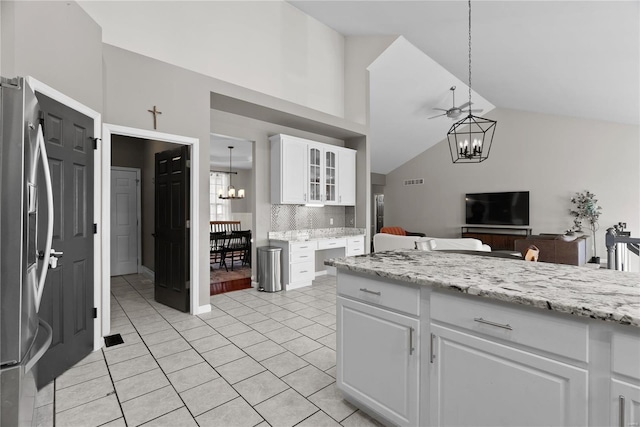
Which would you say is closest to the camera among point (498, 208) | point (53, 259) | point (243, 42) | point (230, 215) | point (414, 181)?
point (53, 259)

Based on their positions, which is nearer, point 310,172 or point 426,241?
point 426,241

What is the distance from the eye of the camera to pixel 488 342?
4.07ft

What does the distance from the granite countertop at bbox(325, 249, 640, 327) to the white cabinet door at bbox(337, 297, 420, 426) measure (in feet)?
0.76

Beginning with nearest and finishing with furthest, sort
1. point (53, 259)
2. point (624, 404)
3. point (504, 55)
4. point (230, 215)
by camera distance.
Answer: point (624, 404)
point (53, 259)
point (504, 55)
point (230, 215)

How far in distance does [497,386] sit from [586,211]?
8086 mm

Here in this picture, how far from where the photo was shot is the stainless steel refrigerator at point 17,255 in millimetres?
1171

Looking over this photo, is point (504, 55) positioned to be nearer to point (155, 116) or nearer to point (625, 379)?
point (155, 116)

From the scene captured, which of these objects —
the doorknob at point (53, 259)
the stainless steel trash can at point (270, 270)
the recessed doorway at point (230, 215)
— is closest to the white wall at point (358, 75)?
the recessed doorway at point (230, 215)

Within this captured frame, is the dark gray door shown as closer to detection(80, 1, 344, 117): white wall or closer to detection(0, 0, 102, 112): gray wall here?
detection(0, 0, 102, 112): gray wall

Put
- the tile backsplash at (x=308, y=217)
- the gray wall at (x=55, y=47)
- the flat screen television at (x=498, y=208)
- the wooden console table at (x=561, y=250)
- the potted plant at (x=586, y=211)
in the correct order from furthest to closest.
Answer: the flat screen television at (x=498, y=208)
the potted plant at (x=586, y=211)
the wooden console table at (x=561, y=250)
the tile backsplash at (x=308, y=217)
the gray wall at (x=55, y=47)

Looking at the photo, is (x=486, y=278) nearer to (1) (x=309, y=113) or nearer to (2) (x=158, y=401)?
(2) (x=158, y=401)

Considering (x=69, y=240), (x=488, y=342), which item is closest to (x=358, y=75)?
(x=69, y=240)

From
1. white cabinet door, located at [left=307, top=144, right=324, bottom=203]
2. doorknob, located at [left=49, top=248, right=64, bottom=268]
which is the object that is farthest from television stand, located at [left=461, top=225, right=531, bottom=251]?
doorknob, located at [left=49, top=248, right=64, bottom=268]

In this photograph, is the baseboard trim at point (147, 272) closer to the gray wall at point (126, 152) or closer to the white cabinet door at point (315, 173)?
the gray wall at point (126, 152)
